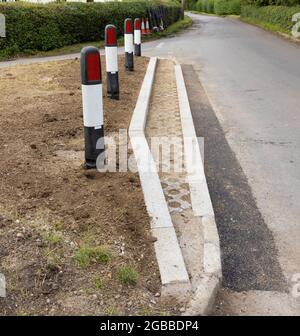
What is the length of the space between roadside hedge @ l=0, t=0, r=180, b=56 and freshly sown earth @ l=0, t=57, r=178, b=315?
11.5 m

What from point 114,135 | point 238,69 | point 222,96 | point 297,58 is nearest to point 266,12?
point 297,58

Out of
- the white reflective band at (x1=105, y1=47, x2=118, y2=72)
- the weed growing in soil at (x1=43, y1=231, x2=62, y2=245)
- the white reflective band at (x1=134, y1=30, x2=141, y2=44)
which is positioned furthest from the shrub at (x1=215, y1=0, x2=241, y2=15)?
the weed growing in soil at (x1=43, y1=231, x2=62, y2=245)

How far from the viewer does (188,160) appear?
5055mm

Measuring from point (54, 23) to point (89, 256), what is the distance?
16.2m

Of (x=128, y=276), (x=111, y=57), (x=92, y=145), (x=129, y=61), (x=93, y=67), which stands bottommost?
(x=128, y=276)

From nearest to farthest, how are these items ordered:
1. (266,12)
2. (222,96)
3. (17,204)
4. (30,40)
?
(17,204) → (222,96) → (30,40) → (266,12)

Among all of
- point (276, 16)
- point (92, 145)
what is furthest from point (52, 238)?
point (276, 16)

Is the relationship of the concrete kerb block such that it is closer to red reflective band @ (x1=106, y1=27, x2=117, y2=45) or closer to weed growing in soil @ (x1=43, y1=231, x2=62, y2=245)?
red reflective band @ (x1=106, y1=27, x2=117, y2=45)

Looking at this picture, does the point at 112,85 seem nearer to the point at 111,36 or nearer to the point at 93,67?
the point at 111,36

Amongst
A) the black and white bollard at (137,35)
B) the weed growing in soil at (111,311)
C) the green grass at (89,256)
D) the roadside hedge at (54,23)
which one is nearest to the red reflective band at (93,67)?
the green grass at (89,256)

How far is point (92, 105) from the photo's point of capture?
14.4 ft

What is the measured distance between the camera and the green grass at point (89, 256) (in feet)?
9.96

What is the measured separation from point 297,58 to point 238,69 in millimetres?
3353
